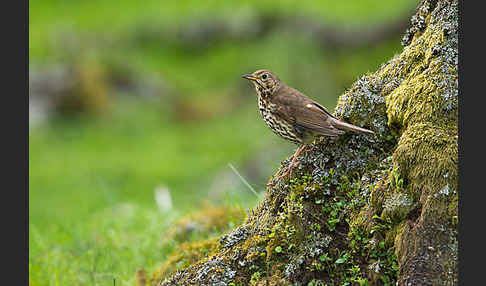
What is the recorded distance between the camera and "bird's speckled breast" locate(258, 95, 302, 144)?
5.11 m

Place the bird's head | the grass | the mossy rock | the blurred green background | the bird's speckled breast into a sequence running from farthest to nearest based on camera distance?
the blurred green background < the grass < the bird's head < the bird's speckled breast < the mossy rock

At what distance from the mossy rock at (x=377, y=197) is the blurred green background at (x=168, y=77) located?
976cm

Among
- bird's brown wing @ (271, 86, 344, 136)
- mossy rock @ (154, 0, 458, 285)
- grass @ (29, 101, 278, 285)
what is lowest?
mossy rock @ (154, 0, 458, 285)

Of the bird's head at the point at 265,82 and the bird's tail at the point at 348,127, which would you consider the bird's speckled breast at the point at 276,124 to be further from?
the bird's tail at the point at 348,127

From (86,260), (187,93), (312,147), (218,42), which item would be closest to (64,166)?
(187,93)

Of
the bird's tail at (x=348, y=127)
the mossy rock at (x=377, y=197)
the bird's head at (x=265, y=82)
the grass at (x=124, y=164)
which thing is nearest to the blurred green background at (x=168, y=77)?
the grass at (x=124, y=164)

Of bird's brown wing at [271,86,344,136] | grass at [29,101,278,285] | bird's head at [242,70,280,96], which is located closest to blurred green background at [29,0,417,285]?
grass at [29,101,278,285]

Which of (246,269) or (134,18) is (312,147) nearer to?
(246,269)

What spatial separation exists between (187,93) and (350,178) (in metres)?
15.2

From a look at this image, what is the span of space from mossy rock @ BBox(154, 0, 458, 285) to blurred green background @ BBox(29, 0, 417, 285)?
32.0 ft

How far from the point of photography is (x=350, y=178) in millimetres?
4578

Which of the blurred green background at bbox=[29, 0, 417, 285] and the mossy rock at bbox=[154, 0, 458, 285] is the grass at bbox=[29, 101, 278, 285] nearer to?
the blurred green background at bbox=[29, 0, 417, 285]

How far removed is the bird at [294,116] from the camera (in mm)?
4652

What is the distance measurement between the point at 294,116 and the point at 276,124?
0.79 ft
